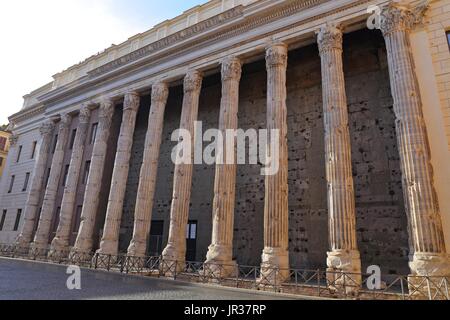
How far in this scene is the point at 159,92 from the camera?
58.0 ft

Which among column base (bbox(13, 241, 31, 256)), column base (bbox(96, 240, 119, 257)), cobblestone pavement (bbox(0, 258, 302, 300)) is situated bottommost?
cobblestone pavement (bbox(0, 258, 302, 300))

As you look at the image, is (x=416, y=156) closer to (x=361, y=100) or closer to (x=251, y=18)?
(x=361, y=100)

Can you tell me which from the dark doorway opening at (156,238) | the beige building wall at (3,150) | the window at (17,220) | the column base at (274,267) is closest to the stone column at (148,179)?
the dark doorway opening at (156,238)

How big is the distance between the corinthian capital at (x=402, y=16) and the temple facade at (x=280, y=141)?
5 cm

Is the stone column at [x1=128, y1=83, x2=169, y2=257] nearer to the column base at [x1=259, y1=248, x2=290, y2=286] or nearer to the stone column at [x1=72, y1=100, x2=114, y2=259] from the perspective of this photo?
the stone column at [x1=72, y1=100, x2=114, y2=259]

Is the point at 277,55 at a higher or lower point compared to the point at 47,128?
higher

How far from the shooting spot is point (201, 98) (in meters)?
21.0

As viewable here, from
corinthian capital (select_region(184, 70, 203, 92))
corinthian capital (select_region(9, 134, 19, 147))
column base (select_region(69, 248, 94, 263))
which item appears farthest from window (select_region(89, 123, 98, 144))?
corinthian capital (select_region(9, 134, 19, 147))

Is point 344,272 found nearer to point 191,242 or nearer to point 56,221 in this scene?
point 191,242

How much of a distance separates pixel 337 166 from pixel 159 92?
1107cm

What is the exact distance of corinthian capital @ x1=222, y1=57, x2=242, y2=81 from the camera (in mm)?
15078

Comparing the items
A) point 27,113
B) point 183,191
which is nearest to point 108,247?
point 183,191

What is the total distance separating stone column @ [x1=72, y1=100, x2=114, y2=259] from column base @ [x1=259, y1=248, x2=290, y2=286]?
1064 cm
